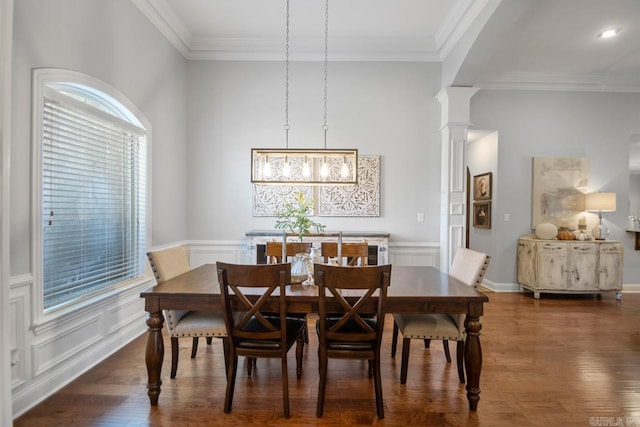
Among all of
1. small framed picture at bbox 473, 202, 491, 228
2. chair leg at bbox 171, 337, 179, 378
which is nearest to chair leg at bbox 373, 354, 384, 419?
chair leg at bbox 171, 337, 179, 378

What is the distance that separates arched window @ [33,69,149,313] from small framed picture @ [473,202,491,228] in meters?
4.79

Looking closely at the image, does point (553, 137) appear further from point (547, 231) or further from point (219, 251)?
point (219, 251)

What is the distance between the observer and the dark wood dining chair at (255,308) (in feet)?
6.14

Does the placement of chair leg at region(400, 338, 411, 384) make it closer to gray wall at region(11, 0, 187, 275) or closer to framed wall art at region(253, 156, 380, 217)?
framed wall art at region(253, 156, 380, 217)

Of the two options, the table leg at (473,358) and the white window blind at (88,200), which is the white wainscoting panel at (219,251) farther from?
the table leg at (473,358)

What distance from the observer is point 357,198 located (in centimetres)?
→ 445

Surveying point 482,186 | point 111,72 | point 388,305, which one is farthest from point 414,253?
point 111,72

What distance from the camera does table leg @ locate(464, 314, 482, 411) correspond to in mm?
2025

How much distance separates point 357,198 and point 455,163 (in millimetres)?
1332

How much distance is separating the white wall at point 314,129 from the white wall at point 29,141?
0.46 metres

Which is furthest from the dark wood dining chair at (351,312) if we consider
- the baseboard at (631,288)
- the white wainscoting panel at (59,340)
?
the baseboard at (631,288)

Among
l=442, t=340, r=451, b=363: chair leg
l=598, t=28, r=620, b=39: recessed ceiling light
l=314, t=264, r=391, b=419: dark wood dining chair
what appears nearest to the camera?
l=314, t=264, r=391, b=419: dark wood dining chair

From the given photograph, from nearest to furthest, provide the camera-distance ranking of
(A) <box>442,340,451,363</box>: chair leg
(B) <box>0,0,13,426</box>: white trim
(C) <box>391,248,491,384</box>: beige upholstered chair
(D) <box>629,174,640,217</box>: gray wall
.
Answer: (B) <box>0,0,13,426</box>: white trim < (C) <box>391,248,491,384</box>: beige upholstered chair < (A) <box>442,340,451,363</box>: chair leg < (D) <box>629,174,640,217</box>: gray wall

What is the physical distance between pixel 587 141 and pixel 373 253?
377 cm
